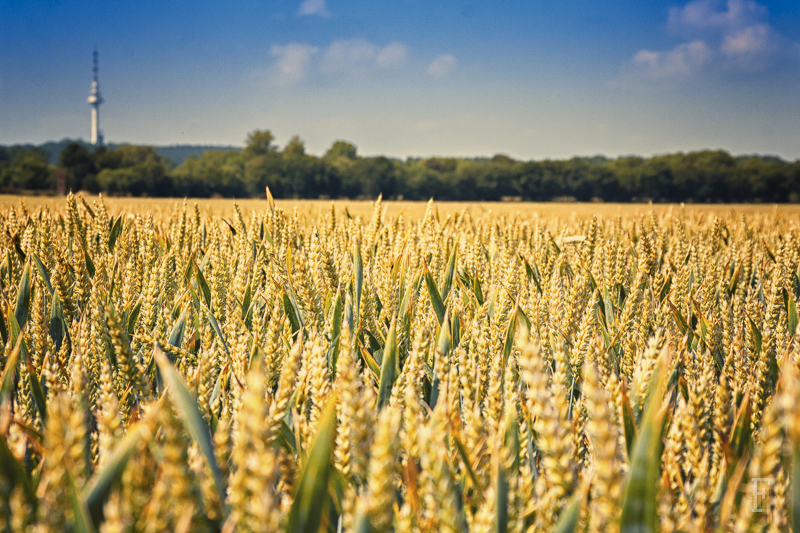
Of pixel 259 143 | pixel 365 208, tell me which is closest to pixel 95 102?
pixel 259 143

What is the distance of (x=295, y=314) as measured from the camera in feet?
5.08

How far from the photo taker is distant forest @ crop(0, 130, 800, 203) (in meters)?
57.9

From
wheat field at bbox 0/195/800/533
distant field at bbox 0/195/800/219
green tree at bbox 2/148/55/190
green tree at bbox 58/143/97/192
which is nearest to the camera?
wheat field at bbox 0/195/800/533

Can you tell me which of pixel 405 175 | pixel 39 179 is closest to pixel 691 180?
pixel 405 175

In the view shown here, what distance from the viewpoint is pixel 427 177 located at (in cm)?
7094

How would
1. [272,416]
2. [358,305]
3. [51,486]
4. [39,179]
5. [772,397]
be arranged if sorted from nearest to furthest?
[51,486] < [272,416] < [772,397] < [358,305] < [39,179]

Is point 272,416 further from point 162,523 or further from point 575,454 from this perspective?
point 575,454

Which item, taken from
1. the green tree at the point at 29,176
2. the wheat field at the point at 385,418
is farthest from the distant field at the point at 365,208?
the green tree at the point at 29,176

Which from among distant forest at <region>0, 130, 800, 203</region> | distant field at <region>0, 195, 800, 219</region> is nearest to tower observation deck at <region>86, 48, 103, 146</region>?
distant forest at <region>0, 130, 800, 203</region>

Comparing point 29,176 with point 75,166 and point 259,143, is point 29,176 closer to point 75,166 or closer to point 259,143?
point 75,166

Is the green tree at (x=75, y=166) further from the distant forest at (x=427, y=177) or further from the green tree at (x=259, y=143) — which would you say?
the green tree at (x=259, y=143)

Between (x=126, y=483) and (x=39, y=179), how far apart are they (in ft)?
240

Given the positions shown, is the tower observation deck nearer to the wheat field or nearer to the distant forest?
the distant forest

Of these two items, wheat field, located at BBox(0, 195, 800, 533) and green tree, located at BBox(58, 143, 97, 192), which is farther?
green tree, located at BBox(58, 143, 97, 192)
